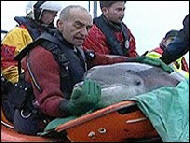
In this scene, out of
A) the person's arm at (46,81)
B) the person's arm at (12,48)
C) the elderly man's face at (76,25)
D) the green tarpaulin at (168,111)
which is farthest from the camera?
the person's arm at (12,48)

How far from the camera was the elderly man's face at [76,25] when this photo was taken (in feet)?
7.03

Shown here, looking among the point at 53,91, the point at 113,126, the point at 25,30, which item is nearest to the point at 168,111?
the point at 113,126

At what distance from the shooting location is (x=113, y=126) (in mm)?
1702

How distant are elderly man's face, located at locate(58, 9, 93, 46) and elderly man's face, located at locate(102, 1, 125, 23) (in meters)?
0.71

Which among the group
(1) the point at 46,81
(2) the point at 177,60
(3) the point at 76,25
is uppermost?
(3) the point at 76,25

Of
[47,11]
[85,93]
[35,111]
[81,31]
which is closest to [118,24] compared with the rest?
[47,11]

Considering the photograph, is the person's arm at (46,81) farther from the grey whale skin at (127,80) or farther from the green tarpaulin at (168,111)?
the green tarpaulin at (168,111)

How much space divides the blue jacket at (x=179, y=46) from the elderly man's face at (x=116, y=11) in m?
0.55

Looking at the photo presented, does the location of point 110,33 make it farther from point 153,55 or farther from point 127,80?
point 127,80

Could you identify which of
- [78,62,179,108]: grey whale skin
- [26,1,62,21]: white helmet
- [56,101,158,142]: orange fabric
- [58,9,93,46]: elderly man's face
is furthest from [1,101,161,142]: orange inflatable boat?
[26,1,62,21]: white helmet

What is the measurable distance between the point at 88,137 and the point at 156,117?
25 centimetres

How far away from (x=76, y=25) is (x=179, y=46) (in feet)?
1.54

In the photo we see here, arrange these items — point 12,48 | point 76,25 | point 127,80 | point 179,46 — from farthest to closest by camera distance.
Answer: point 12,48, point 179,46, point 76,25, point 127,80

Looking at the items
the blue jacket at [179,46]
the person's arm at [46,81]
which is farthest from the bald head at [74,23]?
the blue jacket at [179,46]
